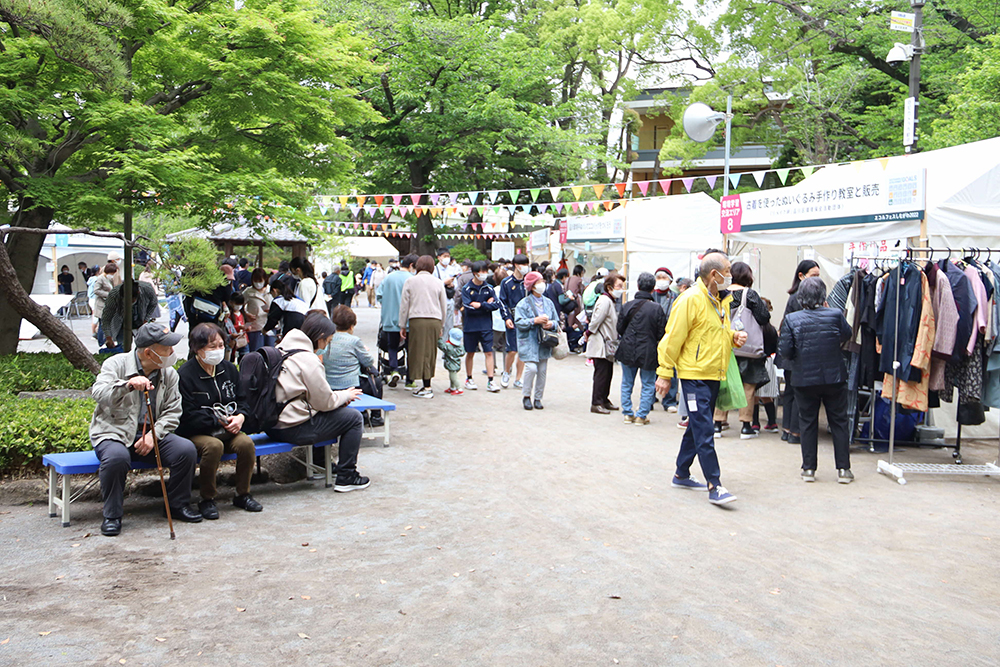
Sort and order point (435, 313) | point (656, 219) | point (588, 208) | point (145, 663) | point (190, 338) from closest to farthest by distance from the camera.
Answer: point (145, 663), point (190, 338), point (435, 313), point (656, 219), point (588, 208)

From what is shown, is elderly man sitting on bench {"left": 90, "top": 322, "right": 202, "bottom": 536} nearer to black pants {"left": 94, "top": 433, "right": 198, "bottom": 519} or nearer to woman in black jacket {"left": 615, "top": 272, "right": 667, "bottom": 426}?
black pants {"left": 94, "top": 433, "right": 198, "bottom": 519}

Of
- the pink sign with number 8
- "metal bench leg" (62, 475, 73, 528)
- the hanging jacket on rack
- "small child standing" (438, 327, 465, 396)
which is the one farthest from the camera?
"small child standing" (438, 327, 465, 396)

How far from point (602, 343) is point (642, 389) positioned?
73cm

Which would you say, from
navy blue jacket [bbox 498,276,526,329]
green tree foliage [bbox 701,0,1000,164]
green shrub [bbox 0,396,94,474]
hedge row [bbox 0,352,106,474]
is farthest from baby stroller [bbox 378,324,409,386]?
green tree foliage [bbox 701,0,1000,164]

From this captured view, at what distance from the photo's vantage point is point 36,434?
20.9 feet

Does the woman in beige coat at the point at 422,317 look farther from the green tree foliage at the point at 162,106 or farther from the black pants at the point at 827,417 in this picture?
the black pants at the point at 827,417

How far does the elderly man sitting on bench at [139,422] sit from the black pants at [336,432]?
0.81 metres

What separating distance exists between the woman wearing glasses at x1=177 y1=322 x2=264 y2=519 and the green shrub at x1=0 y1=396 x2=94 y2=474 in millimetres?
1303

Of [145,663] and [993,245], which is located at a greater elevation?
[993,245]

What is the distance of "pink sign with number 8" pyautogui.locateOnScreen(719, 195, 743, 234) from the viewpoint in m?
10.6

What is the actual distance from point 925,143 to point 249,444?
1739 centimetres

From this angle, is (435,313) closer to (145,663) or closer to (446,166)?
(145,663)

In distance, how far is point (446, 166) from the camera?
81.0 feet

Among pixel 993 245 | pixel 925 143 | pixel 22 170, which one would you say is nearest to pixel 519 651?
pixel 993 245
